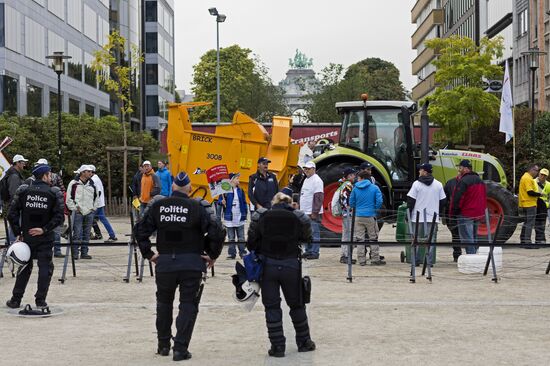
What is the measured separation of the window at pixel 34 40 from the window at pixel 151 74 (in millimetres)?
34533

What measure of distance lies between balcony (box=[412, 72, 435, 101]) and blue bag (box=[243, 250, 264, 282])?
76831 millimetres

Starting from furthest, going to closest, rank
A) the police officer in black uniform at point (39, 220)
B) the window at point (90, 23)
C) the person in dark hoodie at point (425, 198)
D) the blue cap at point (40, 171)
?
the window at point (90, 23)
the person in dark hoodie at point (425, 198)
the blue cap at point (40, 171)
the police officer in black uniform at point (39, 220)

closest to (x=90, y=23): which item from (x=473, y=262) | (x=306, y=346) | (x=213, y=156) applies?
(x=213, y=156)

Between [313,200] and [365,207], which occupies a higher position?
[313,200]

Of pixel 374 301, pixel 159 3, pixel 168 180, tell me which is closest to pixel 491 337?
pixel 374 301

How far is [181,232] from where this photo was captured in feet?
29.2

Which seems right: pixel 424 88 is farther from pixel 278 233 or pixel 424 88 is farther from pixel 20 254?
pixel 278 233

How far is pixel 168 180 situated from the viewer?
23953mm

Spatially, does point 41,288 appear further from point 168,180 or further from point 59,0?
point 59,0

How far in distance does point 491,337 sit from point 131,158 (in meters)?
27.1

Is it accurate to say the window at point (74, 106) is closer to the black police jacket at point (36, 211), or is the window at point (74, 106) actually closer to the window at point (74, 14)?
the window at point (74, 14)

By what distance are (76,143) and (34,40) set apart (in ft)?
55.4

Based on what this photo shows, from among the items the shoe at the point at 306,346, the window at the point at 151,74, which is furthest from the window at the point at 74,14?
the shoe at the point at 306,346

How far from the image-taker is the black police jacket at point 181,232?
8.90 metres
